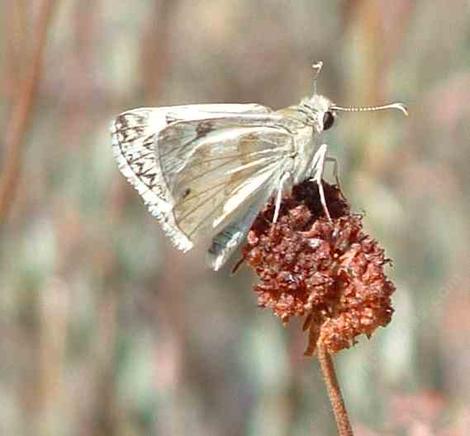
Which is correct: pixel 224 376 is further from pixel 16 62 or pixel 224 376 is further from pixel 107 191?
pixel 16 62

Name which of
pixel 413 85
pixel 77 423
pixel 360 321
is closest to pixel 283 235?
pixel 360 321

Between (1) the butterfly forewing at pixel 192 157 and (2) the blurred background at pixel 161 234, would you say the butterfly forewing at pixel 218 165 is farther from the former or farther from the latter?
(2) the blurred background at pixel 161 234

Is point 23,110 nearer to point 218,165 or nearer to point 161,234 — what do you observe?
point 218,165

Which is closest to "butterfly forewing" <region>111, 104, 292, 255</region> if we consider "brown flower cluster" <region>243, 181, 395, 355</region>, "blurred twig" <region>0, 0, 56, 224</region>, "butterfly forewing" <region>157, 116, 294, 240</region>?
"butterfly forewing" <region>157, 116, 294, 240</region>

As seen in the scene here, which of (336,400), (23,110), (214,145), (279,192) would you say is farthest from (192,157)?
(23,110)

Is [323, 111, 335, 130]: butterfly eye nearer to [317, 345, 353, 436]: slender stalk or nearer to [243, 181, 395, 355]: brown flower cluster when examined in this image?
[243, 181, 395, 355]: brown flower cluster

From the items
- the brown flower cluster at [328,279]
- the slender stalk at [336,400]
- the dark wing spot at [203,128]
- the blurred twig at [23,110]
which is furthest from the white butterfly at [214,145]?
the blurred twig at [23,110]
